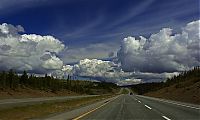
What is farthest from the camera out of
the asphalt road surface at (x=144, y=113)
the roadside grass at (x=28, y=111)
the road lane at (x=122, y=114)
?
the roadside grass at (x=28, y=111)

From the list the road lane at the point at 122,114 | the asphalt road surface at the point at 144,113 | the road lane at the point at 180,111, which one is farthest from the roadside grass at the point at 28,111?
the road lane at the point at 180,111

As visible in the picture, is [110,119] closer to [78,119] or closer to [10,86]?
[78,119]

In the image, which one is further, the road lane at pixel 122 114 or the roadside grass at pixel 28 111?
the roadside grass at pixel 28 111

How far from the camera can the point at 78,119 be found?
1941 centimetres

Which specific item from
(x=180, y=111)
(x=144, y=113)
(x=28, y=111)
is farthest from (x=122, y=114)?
(x=28, y=111)

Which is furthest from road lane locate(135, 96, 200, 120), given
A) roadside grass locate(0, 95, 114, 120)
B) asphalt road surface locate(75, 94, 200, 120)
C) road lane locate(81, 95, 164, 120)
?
roadside grass locate(0, 95, 114, 120)

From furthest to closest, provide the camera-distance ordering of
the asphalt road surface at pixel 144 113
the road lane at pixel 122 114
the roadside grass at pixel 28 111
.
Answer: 1. the roadside grass at pixel 28 111
2. the road lane at pixel 122 114
3. the asphalt road surface at pixel 144 113

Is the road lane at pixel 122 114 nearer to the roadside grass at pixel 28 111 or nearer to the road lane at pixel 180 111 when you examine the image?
the road lane at pixel 180 111

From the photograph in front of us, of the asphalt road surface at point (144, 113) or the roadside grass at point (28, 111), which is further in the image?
the roadside grass at point (28, 111)

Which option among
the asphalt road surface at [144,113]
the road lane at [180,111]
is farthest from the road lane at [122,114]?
the road lane at [180,111]

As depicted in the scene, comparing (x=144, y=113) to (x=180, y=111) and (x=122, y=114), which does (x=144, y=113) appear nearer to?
(x=122, y=114)

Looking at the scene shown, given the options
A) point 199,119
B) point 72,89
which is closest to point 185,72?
point 72,89

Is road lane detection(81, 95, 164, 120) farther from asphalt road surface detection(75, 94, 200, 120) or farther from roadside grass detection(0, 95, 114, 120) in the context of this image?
roadside grass detection(0, 95, 114, 120)

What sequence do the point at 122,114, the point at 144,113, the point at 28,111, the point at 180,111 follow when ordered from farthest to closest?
the point at 28,111
the point at 180,111
the point at 144,113
the point at 122,114
